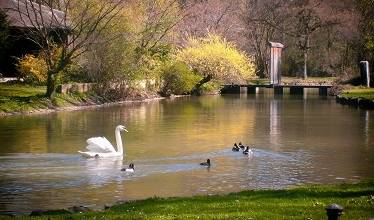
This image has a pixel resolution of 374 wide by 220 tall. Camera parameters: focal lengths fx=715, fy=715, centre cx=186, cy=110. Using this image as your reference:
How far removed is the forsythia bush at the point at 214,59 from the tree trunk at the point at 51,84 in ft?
99.0

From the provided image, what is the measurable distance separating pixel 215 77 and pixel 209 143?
2094 inches

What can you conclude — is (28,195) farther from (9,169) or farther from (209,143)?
(209,143)

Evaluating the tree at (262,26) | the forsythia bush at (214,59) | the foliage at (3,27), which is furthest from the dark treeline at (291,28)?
the foliage at (3,27)

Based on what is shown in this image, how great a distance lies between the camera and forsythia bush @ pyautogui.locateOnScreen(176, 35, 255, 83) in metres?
84.5

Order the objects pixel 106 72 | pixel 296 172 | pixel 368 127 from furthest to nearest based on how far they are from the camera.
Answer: pixel 106 72 → pixel 368 127 → pixel 296 172

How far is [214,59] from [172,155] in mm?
55315

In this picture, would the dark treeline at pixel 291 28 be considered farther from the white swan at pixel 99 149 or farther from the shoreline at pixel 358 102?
the white swan at pixel 99 149

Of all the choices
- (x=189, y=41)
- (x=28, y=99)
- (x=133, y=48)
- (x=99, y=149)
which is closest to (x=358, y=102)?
(x=133, y=48)

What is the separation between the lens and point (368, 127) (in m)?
42.2

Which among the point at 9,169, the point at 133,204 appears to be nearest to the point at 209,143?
the point at 9,169

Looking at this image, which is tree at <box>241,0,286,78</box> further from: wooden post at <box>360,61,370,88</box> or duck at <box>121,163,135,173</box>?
duck at <box>121,163,135,173</box>

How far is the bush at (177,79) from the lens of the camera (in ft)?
255

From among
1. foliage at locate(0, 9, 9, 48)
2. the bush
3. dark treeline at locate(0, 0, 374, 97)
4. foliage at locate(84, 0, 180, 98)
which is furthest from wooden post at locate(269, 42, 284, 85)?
foliage at locate(0, 9, 9, 48)

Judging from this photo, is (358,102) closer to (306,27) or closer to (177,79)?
(177,79)
